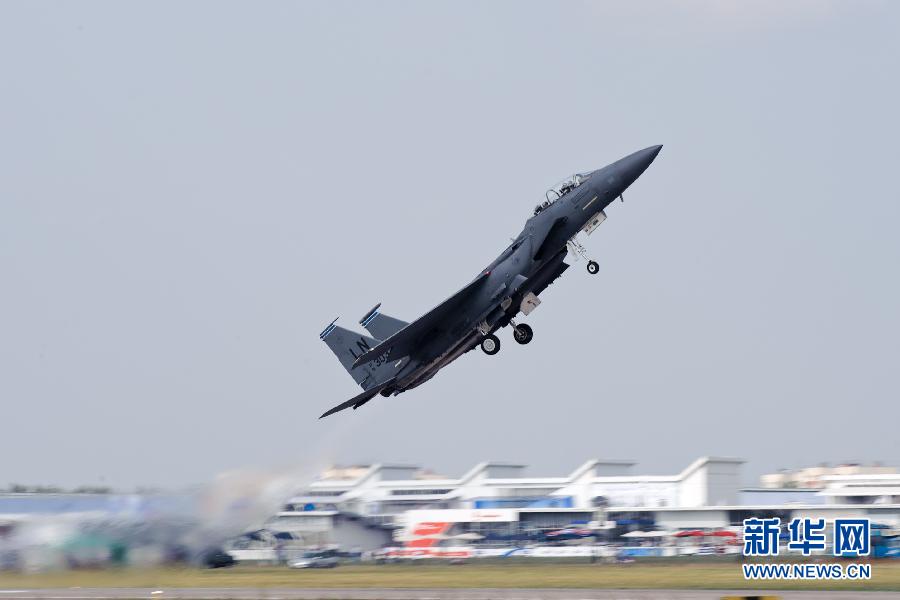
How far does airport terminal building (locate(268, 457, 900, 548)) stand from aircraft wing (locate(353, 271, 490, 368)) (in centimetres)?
1204

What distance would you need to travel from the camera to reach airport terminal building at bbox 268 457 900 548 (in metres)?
59.8

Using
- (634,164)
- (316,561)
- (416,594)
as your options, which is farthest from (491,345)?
(316,561)

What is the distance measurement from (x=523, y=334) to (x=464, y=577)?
561 inches

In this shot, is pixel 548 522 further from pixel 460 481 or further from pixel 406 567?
pixel 460 481

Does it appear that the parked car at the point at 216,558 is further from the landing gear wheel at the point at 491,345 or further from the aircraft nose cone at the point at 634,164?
the aircraft nose cone at the point at 634,164

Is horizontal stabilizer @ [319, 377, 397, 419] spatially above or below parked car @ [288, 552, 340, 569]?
above

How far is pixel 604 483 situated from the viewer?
78.4 metres

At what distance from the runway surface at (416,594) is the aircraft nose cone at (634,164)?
1334 cm

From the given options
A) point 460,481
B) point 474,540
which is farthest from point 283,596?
point 460,481

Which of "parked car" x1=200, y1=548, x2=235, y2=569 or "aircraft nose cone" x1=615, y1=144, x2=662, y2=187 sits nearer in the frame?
"aircraft nose cone" x1=615, y1=144, x2=662, y2=187

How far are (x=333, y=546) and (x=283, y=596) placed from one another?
16163 mm

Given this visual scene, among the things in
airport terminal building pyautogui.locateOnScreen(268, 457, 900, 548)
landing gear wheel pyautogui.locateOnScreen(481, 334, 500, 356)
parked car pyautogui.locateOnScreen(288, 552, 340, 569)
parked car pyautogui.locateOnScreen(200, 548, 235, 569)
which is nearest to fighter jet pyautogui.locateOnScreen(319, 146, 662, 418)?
landing gear wheel pyautogui.locateOnScreen(481, 334, 500, 356)

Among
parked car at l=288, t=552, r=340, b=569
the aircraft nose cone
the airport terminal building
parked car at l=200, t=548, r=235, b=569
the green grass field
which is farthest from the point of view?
the airport terminal building

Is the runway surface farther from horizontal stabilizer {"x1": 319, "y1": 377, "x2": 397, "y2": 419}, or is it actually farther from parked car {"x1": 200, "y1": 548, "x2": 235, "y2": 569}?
horizontal stabilizer {"x1": 319, "y1": 377, "x2": 397, "y2": 419}
